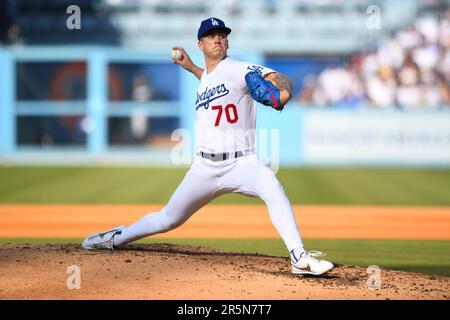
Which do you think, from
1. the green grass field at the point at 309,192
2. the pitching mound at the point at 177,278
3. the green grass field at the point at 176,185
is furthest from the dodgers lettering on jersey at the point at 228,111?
the green grass field at the point at 176,185

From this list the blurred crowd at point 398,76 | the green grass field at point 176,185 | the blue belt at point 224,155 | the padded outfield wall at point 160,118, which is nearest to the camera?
the blue belt at point 224,155

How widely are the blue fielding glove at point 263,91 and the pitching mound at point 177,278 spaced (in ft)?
4.00

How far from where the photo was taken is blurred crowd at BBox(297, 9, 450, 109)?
19500 mm

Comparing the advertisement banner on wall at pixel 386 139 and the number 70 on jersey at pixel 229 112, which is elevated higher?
the number 70 on jersey at pixel 229 112

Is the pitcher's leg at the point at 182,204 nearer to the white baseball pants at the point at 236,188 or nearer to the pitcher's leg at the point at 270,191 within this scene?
the white baseball pants at the point at 236,188

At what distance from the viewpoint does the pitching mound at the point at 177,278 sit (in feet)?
16.4

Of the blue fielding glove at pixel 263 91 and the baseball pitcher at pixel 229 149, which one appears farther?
the baseball pitcher at pixel 229 149

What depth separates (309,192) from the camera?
509 inches

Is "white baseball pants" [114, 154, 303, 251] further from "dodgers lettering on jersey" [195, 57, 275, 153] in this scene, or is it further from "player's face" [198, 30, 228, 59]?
"player's face" [198, 30, 228, 59]

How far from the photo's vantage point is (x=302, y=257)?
537 centimetres

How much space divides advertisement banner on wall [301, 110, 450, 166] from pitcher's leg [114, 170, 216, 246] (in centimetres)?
1269

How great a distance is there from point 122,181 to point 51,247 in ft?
25.7

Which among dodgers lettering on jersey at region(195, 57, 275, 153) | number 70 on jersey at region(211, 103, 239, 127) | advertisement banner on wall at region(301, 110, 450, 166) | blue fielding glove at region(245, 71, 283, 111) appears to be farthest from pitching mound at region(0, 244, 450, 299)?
advertisement banner on wall at region(301, 110, 450, 166)
